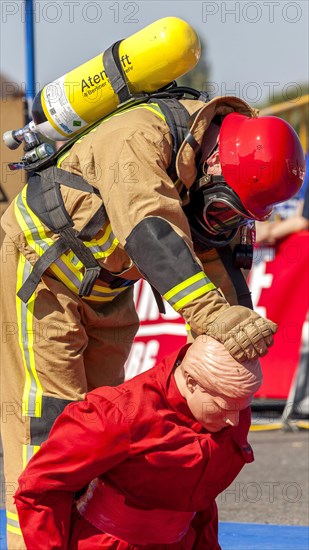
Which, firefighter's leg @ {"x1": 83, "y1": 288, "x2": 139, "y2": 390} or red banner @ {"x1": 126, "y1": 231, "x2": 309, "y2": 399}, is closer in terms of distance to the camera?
firefighter's leg @ {"x1": 83, "y1": 288, "x2": 139, "y2": 390}

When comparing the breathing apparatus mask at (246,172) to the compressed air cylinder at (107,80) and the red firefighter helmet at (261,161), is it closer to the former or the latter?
the red firefighter helmet at (261,161)

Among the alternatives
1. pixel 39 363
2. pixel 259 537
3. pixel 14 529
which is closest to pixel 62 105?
pixel 39 363

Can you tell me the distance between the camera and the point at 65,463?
105 inches

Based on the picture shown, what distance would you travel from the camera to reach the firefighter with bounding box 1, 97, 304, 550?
2.98 meters

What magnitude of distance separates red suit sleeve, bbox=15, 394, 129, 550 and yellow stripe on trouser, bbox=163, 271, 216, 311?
35cm

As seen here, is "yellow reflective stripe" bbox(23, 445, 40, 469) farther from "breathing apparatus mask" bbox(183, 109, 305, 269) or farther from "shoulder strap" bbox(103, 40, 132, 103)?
"shoulder strap" bbox(103, 40, 132, 103)

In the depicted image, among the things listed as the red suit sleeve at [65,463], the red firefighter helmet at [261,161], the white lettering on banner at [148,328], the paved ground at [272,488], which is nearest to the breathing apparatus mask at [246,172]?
the red firefighter helmet at [261,161]

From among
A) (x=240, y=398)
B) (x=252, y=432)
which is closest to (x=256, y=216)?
(x=240, y=398)

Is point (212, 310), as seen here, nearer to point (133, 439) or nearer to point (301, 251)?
point (133, 439)

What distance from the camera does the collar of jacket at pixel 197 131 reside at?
3217mm

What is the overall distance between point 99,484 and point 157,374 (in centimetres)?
33

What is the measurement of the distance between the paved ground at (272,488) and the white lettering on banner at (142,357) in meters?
1.14

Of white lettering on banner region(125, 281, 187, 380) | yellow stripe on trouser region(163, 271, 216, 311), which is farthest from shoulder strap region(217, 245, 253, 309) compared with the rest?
white lettering on banner region(125, 281, 187, 380)

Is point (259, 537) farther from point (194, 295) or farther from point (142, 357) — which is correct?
point (142, 357)
